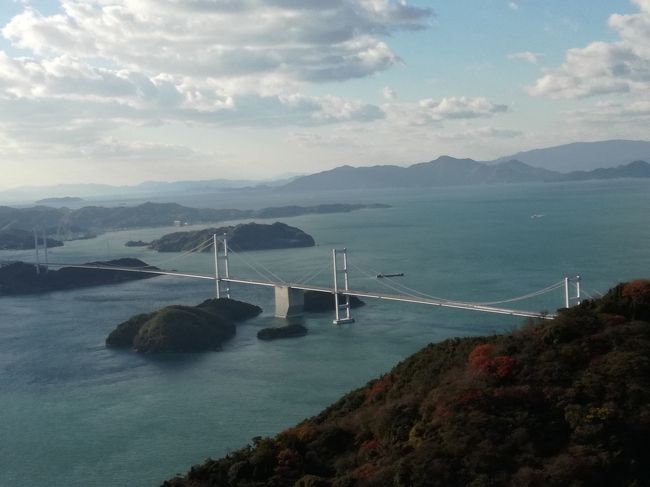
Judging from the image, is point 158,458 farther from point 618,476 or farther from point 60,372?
point 618,476

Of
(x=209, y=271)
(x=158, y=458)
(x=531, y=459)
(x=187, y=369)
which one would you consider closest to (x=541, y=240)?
(x=209, y=271)

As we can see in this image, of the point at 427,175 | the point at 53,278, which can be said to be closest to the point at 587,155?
the point at 427,175

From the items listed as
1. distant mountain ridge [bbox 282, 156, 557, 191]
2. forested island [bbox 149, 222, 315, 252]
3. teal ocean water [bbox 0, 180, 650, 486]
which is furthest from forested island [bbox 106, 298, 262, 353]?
distant mountain ridge [bbox 282, 156, 557, 191]

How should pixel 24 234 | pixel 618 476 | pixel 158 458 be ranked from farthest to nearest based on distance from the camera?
1. pixel 24 234
2. pixel 158 458
3. pixel 618 476

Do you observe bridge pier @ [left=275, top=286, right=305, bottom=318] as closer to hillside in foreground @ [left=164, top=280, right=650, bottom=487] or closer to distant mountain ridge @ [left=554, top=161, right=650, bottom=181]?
hillside in foreground @ [left=164, top=280, right=650, bottom=487]

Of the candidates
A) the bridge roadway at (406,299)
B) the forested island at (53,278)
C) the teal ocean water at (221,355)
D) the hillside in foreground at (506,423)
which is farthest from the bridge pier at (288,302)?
the hillside in foreground at (506,423)

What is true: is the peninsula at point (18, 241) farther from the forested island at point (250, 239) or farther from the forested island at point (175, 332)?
the forested island at point (175, 332)
